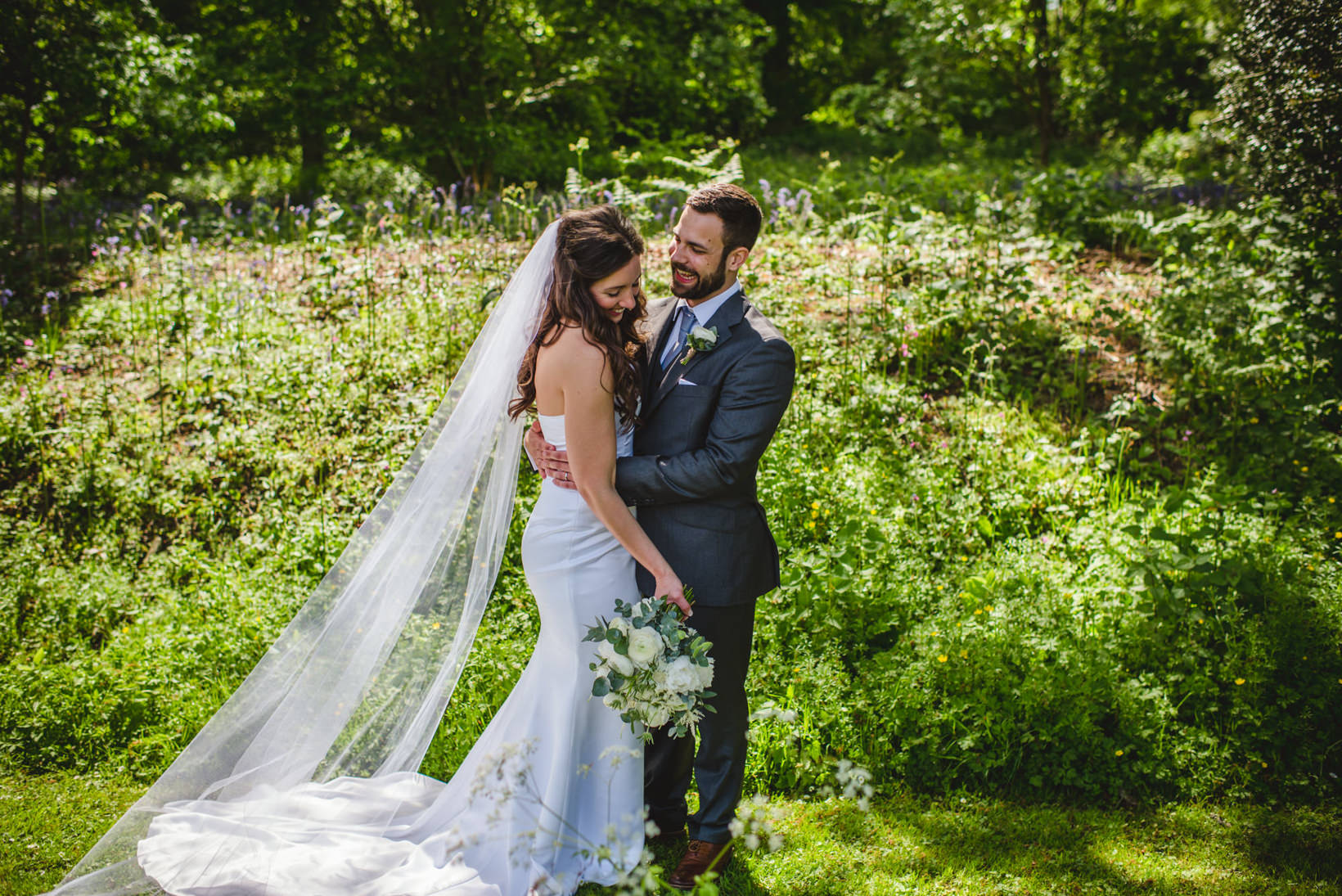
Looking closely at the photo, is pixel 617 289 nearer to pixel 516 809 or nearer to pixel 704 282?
pixel 704 282

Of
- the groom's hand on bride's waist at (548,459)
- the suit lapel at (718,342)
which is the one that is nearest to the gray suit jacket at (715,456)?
the suit lapel at (718,342)

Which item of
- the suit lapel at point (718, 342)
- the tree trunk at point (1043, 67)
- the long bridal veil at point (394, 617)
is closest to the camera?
the suit lapel at point (718, 342)

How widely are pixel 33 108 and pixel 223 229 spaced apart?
199 centimetres

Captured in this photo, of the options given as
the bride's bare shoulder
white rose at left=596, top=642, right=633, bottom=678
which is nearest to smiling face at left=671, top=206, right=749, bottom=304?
the bride's bare shoulder

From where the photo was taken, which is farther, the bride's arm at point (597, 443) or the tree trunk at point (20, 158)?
the tree trunk at point (20, 158)

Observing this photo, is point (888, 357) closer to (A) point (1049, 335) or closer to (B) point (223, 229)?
(A) point (1049, 335)

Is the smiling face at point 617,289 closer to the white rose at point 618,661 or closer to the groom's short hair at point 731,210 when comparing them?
the groom's short hair at point 731,210

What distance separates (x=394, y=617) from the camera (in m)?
3.34

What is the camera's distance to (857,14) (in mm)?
19484

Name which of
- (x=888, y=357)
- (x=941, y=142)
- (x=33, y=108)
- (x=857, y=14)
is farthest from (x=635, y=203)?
(x=857, y=14)

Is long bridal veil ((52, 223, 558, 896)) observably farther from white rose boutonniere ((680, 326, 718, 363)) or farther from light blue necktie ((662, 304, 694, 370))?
white rose boutonniere ((680, 326, 718, 363))

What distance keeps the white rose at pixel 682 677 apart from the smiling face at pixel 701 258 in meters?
1.24

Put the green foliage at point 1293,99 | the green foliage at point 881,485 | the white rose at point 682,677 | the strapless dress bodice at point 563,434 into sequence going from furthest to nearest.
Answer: the green foliage at point 1293,99 < the green foliage at point 881,485 < the strapless dress bodice at point 563,434 < the white rose at point 682,677

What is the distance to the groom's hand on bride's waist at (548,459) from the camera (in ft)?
10.3
